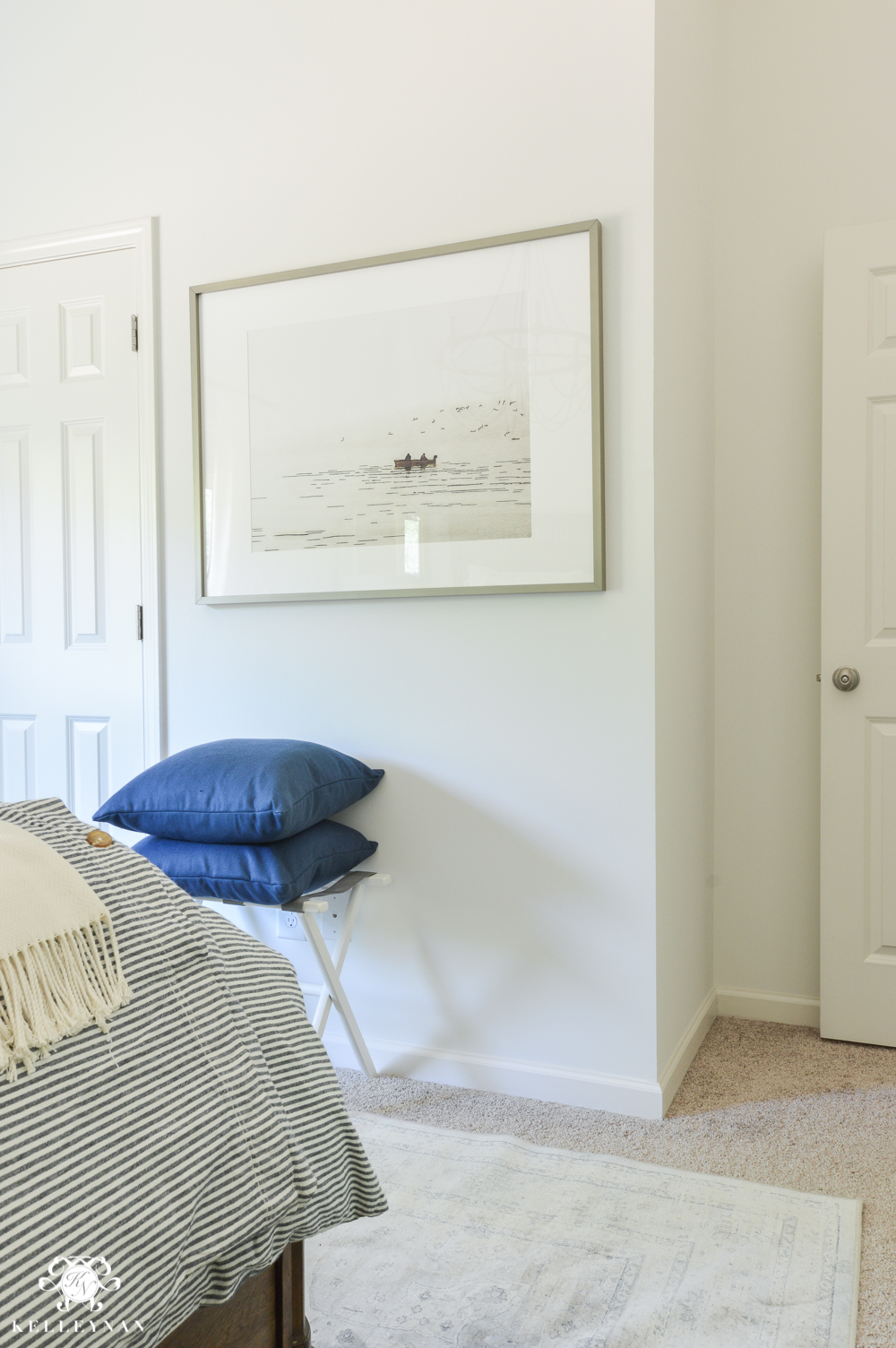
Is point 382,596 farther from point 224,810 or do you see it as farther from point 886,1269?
point 886,1269

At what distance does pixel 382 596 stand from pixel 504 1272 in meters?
1.39

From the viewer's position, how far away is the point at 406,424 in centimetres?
228

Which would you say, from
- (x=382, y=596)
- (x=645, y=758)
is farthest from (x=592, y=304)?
(x=645, y=758)

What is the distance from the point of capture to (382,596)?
2.32 metres

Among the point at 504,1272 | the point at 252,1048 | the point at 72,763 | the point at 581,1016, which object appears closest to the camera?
the point at 252,1048

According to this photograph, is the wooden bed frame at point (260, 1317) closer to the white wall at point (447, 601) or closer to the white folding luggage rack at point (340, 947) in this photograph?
the white folding luggage rack at point (340, 947)

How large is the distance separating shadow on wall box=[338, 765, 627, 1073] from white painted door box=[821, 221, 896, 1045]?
30.9 inches

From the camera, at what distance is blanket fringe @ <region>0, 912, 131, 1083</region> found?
0.82 meters

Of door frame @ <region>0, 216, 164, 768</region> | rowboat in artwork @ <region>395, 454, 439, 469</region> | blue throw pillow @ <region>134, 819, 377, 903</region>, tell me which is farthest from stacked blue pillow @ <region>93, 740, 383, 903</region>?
rowboat in artwork @ <region>395, 454, 439, 469</region>
